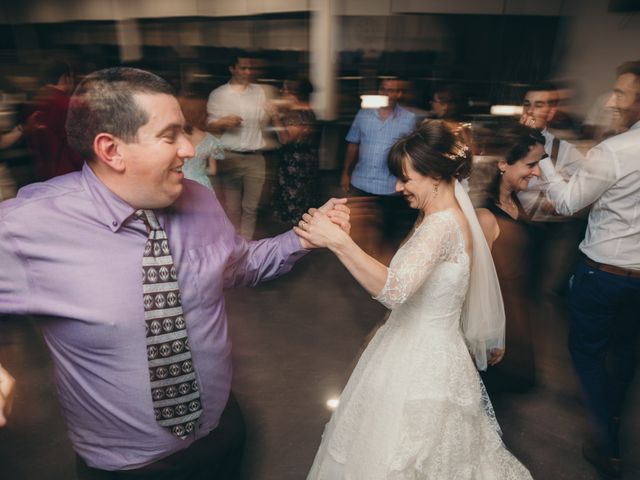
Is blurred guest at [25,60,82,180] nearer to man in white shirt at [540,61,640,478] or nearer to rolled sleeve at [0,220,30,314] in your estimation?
rolled sleeve at [0,220,30,314]

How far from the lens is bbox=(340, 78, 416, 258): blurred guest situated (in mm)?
3631

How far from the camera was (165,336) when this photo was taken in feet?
3.70

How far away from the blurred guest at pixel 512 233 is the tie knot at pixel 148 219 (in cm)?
142

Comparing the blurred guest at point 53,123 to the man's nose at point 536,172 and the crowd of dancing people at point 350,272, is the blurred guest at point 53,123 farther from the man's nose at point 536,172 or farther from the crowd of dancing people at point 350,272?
the man's nose at point 536,172

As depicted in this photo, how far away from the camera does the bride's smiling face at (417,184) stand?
1.62 meters

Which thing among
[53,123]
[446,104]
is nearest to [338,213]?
[53,123]

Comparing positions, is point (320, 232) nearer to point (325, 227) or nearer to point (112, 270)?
point (325, 227)

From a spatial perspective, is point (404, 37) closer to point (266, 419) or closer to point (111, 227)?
point (266, 419)

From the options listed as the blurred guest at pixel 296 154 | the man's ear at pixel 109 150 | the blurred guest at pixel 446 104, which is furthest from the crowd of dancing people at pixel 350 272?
the blurred guest at pixel 296 154

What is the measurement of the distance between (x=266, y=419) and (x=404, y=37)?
6405mm

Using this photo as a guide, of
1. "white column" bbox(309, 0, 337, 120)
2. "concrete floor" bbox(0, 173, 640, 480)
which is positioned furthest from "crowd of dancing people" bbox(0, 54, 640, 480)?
"white column" bbox(309, 0, 337, 120)

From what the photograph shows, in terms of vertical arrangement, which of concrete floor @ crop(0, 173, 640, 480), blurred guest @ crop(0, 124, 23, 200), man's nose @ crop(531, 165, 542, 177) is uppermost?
man's nose @ crop(531, 165, 542, 177)

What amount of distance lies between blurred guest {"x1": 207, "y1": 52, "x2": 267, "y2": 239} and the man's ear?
2.95 meters

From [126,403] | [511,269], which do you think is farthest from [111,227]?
[511,269]
